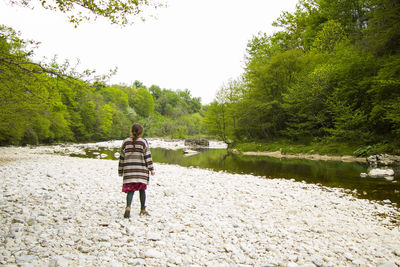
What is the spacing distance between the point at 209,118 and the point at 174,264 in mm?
27214

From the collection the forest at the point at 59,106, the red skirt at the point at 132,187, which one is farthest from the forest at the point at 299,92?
the red skirt at the point at 132,187

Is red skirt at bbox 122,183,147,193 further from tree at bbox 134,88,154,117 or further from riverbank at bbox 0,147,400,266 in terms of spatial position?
tree at bbox 134,88,154,117

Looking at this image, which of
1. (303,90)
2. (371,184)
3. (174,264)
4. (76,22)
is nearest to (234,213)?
(174,264)

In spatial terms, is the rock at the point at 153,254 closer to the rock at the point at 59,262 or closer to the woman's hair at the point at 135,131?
the rock at the point at 59,262

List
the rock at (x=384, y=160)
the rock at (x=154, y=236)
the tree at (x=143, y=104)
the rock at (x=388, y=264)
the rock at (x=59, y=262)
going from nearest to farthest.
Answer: the rock at (x=59, y=262) → the rock at (x=388, y=264) → the rock at (x=154, y=236) → the rock at (x=384, y=160) → the tree at (x=143, y=104)

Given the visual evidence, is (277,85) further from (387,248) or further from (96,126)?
(96,126)

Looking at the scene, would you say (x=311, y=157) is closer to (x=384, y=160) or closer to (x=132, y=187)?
(x=384, y=160)

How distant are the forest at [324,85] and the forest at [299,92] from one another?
3.8 inches

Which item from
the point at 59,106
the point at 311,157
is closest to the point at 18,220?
the point at 59,106

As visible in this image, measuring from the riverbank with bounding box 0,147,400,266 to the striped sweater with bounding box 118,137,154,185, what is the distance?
0.85m

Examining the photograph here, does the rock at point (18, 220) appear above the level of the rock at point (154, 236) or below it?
above

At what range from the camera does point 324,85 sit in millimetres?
20406

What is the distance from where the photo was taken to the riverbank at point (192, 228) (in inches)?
124

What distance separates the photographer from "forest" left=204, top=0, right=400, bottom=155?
1546 cm
